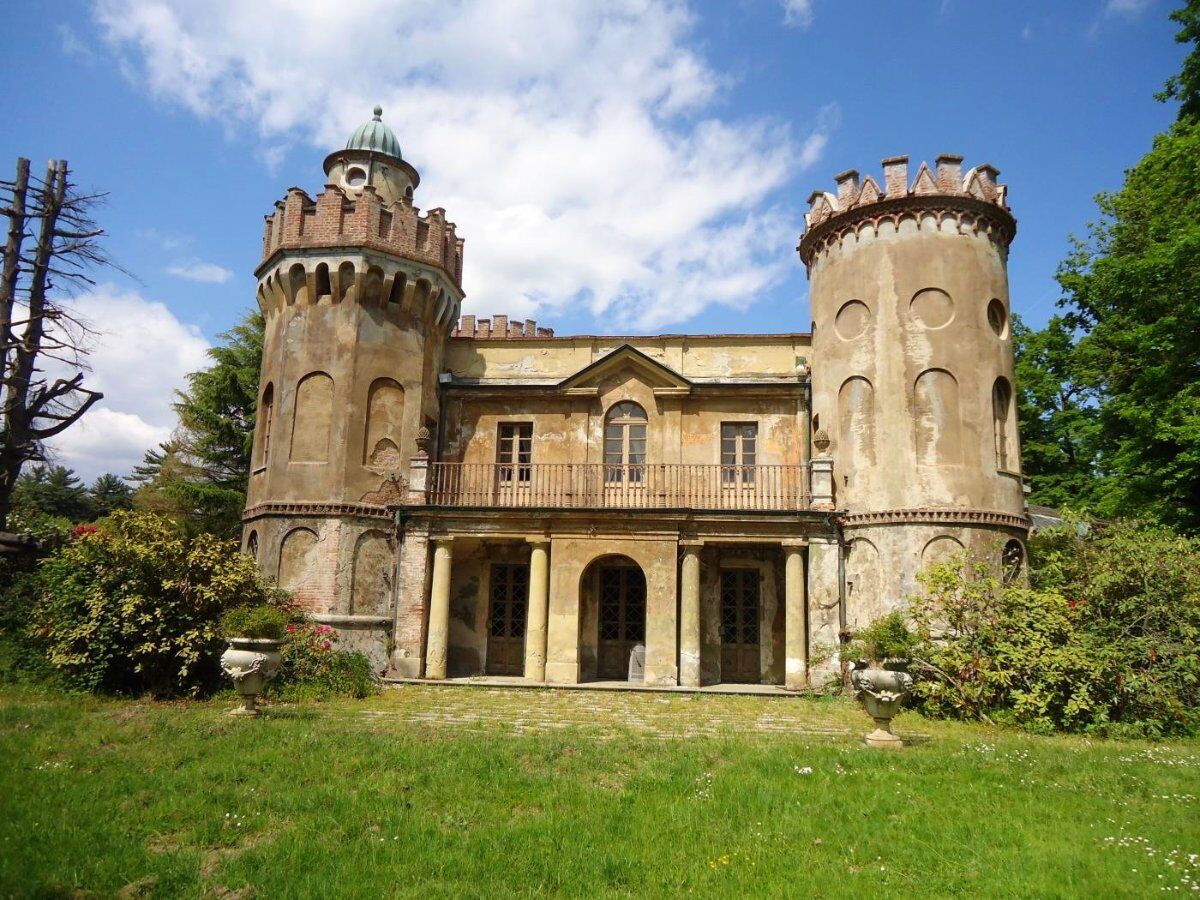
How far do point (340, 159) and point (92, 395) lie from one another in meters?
8.20

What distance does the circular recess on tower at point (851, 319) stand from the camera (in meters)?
17.6

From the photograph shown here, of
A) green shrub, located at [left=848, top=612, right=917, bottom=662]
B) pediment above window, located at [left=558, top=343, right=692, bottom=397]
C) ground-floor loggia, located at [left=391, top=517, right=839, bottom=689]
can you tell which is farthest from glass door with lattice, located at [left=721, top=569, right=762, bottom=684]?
green shrub, located at [left=848, top=612, right=917, bottom=662]

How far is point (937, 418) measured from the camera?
16.5 metres

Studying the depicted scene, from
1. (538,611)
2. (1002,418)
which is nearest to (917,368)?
(1002,418)

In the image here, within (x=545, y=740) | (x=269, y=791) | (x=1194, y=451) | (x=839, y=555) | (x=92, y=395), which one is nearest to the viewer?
(x=269, y=791)

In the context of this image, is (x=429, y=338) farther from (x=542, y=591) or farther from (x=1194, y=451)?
(x=1194, y=451)

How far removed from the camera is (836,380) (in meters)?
17.9

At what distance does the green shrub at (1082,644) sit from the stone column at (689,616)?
14.7ft

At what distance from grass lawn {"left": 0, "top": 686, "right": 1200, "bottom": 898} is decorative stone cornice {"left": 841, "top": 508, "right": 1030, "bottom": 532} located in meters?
5.56

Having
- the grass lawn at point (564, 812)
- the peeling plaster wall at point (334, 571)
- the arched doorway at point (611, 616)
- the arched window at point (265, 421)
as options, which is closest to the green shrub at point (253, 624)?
the grass lawn at point (564, 812)

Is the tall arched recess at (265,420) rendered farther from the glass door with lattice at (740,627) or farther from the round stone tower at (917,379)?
the round stone tower at (917,379)

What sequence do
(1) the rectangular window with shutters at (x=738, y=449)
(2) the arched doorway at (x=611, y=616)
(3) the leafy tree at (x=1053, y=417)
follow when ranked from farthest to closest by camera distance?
(3) the leafy tree at (x=1053, y=417) < (1) the rectangular window with shutters at (x=738, y=449) < (2) the arched doorway at (x=611, y=616)

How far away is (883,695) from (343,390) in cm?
1290

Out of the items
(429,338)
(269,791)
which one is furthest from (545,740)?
(429,338)
